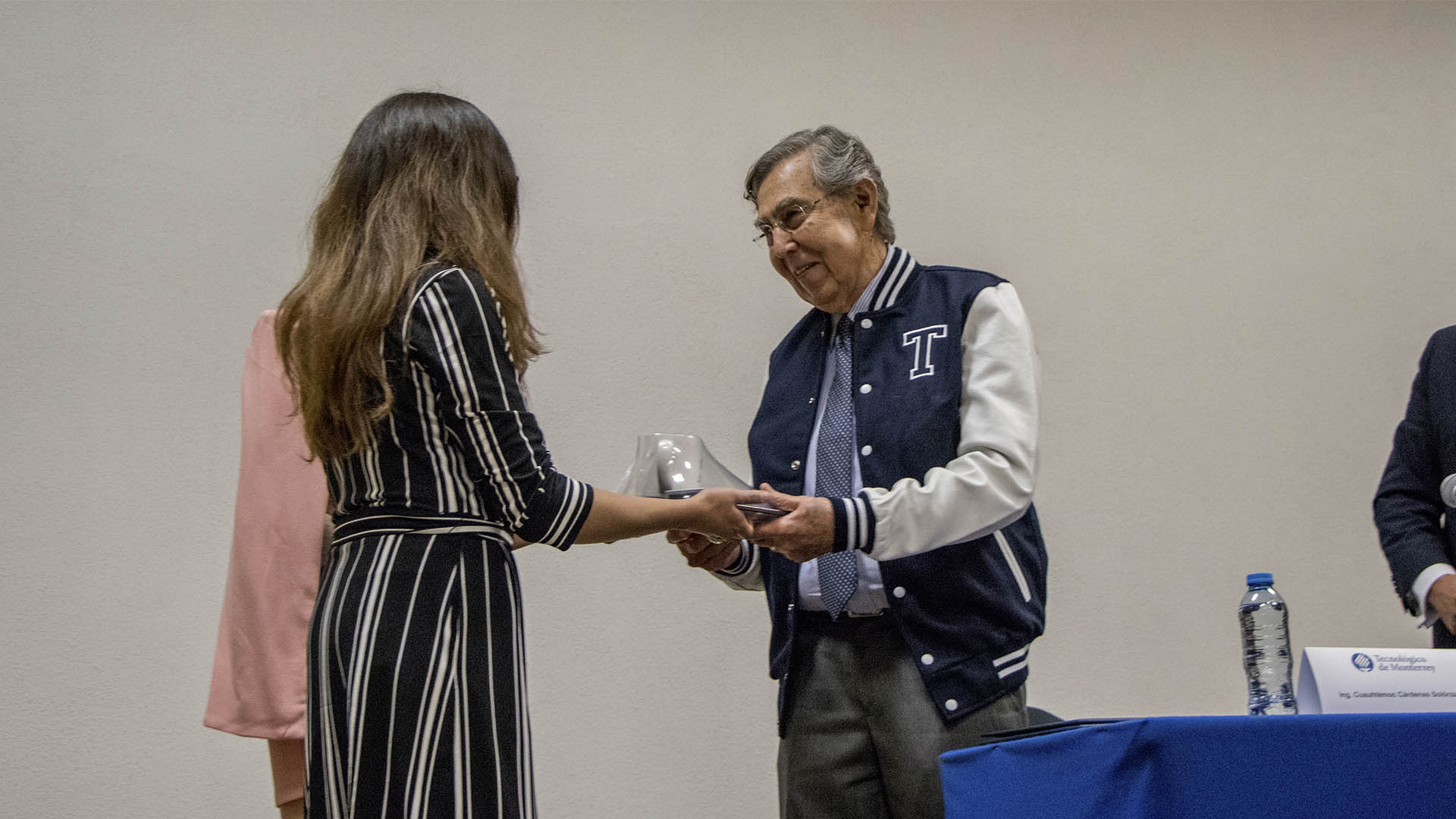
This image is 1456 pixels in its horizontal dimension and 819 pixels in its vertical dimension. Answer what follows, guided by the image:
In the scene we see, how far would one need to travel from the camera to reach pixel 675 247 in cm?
276

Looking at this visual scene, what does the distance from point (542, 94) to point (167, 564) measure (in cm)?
132

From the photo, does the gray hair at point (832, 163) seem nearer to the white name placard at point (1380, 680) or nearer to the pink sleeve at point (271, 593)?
the pink sleeve at point (271, 593)

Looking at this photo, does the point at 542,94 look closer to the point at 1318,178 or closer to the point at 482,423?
the point at 482,423

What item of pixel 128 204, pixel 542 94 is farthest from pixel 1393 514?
pixel 128 204

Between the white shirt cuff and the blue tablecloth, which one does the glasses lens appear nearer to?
the blue tablecloth

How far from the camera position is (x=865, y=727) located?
1632 mm

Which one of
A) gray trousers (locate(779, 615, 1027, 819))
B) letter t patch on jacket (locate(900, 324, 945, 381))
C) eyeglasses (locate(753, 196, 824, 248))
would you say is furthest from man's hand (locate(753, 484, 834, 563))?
eyeglasses (locate(753, 196, 824, 248))

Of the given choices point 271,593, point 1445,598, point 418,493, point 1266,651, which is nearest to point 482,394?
point 418,493

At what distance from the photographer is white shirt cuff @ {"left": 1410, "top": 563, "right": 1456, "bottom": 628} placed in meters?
1.85

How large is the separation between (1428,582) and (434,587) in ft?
5.04

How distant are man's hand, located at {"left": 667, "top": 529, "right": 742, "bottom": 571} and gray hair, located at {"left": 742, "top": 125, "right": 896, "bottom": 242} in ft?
1.87

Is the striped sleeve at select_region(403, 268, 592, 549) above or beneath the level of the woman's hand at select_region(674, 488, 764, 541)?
above

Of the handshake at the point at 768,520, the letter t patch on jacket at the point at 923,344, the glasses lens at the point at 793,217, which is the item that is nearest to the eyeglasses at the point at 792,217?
the glasses lens at the point at 793,217

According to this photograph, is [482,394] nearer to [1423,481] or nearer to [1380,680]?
[1380,680]
